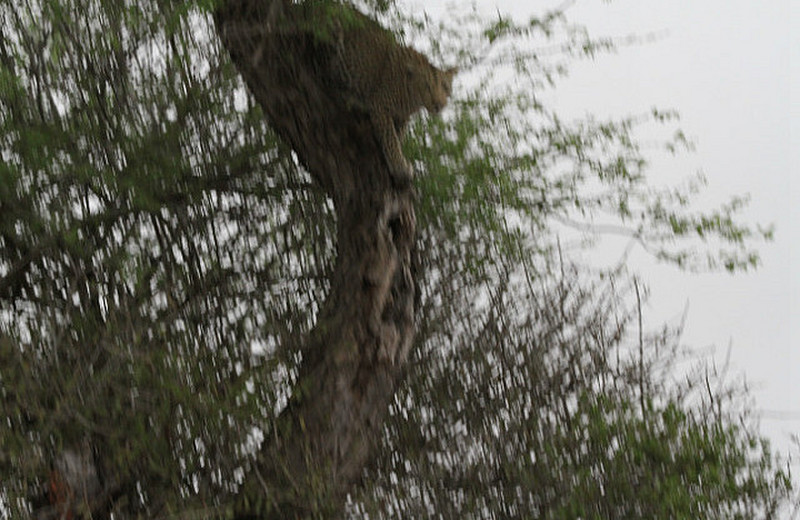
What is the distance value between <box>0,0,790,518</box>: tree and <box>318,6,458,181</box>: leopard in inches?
3.5

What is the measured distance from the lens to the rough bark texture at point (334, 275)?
5773 millimetres

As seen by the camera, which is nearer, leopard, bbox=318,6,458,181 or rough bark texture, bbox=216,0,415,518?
rough bark texture, bbox=216,0,415,518

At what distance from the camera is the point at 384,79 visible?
6395mm

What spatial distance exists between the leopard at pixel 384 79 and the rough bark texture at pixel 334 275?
0.06 m

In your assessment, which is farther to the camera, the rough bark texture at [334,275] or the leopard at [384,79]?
Result: the leopard at [384,79]

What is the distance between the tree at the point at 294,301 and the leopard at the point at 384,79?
0.09 meters

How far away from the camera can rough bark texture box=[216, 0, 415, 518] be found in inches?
227

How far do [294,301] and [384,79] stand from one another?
1.50 m

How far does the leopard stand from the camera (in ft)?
20.7

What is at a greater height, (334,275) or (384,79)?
(384,79)

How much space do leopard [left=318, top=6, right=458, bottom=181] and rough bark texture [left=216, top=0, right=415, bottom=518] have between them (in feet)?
0.20

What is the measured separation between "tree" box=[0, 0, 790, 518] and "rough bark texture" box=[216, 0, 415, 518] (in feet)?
0.04

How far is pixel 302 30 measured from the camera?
6.20 metres

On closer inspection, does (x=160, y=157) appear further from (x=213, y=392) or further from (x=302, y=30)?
(x=213, y=392)
